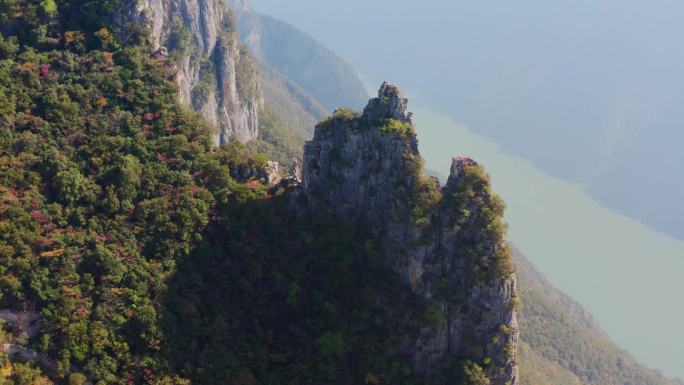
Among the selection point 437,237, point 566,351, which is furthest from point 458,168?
point 566,351

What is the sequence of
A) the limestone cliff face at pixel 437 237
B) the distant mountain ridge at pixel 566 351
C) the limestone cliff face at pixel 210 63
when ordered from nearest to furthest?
the limestone cliff face at pixel 437 237 < the limestone cliff face at pixel 210 63 < the distant mountain ridge at pixel 566 351

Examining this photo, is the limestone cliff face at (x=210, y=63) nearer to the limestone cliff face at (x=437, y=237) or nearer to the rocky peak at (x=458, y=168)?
the limestone cliff face at (x=437, y=237)

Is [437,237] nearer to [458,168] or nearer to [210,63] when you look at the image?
[458,168]

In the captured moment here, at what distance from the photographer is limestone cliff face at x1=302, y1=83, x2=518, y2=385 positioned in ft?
102

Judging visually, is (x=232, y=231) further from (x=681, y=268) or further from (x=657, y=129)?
(x=657, y=129)

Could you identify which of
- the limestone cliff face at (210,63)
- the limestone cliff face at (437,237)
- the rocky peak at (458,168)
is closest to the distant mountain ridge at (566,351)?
the limestone cliff face at (437,237)

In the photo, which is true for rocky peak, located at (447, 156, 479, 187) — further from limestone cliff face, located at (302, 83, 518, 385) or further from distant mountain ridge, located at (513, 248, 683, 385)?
distant mountain ridge, located at (513, 248, 683, 385)

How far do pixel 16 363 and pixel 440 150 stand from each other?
147 metres

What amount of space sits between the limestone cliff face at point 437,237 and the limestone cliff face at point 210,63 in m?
22.3

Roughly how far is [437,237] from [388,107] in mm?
8275

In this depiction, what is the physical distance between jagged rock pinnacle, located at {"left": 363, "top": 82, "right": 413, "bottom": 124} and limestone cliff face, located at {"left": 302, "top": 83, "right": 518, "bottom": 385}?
0.20 ft

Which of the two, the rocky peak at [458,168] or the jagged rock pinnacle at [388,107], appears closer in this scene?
the rocky peak at [458,168]

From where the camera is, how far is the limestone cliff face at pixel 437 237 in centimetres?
3108

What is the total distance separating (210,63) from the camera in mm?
68000
